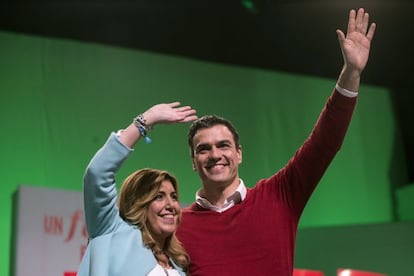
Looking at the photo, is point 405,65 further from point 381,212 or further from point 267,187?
point 267,187

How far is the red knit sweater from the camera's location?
211 cm

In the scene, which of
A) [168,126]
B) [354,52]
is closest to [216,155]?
[354,52]

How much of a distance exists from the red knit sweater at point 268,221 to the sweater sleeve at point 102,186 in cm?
37

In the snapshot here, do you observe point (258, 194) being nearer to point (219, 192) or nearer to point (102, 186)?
point (219, 192)

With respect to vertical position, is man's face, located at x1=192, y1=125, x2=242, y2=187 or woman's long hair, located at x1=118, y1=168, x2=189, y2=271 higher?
man's face, located at x1=192, y1=125, x2=242, y2=187

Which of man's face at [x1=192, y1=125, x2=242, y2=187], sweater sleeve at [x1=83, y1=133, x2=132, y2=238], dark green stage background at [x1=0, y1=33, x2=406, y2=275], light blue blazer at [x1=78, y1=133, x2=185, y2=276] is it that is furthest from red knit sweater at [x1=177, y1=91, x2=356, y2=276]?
dark green stage background at [x1=0, y1=33, x2=406, y2=275]

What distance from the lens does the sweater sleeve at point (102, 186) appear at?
1904 millimetres

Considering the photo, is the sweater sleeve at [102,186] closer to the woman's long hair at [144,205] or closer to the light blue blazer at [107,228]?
the light blue blazer at [107,228]

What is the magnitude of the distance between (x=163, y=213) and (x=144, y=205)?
0.07 meters

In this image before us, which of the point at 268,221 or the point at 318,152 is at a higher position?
the point at 318,152

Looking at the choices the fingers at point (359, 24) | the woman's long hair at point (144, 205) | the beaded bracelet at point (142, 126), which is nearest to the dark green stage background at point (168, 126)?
the woman's long hair at point (144, 205)

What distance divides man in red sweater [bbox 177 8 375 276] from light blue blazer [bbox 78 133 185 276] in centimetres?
26

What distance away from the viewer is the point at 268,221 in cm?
218

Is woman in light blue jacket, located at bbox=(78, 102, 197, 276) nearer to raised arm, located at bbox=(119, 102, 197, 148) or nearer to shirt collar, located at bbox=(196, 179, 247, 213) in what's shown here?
raised arm, located at bbox=(119, 102, 197, 148)
